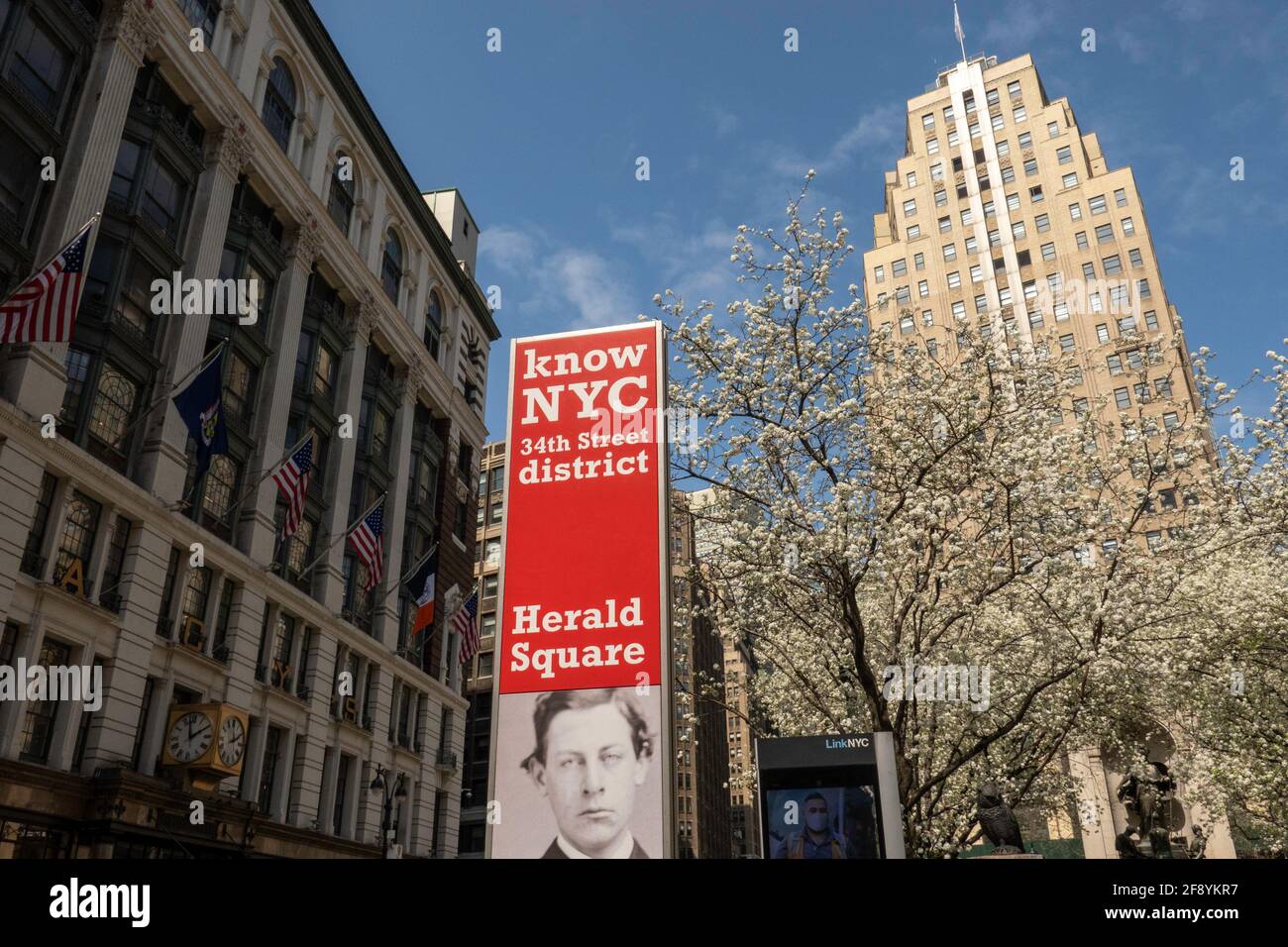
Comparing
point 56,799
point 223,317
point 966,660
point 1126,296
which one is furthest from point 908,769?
point 1126,296

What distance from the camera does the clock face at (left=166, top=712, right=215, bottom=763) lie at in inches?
1125

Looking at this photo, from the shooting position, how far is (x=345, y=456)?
4241cm

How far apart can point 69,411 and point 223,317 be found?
937 cm

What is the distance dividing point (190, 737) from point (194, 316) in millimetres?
14256

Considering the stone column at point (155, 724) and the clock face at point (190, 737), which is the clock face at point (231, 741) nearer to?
the clock face at point (190, 737)

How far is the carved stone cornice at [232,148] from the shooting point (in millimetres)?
34531

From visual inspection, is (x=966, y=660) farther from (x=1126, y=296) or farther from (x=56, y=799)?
(x=1126, y=296)

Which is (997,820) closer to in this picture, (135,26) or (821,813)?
(821,813)

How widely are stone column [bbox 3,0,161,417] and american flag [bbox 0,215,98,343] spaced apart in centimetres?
451

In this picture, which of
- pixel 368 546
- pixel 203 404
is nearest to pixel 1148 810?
pixel 368 546

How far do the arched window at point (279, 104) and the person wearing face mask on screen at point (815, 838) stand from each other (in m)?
36.1

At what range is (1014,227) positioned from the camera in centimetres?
8356
